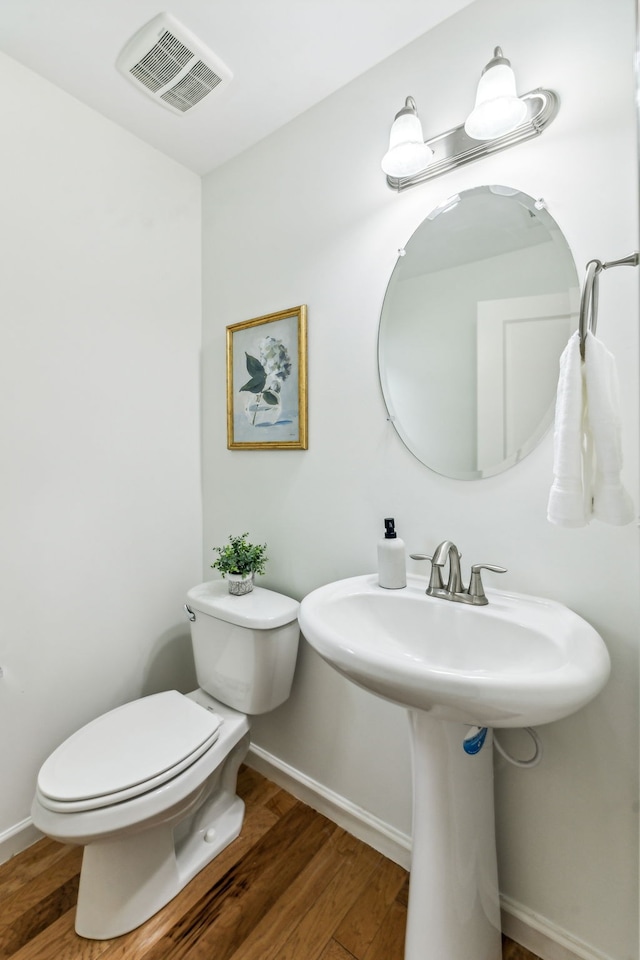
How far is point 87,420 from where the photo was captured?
4.85 ft

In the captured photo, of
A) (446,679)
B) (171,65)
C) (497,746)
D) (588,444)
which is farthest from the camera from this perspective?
(171,65)

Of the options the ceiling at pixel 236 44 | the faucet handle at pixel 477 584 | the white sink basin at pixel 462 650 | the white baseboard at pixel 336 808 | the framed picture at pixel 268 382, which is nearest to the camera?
the white sink basin at pixel 462 650

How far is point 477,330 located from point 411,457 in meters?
0.37

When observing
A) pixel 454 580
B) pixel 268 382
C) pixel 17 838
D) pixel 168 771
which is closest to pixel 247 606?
pixel 168 771

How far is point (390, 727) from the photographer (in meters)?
1.28

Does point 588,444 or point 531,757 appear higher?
point 588,444

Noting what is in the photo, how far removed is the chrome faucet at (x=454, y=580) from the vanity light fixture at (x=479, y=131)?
964 mm

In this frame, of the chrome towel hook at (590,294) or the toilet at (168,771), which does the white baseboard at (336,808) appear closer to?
the toilet at (168,771)

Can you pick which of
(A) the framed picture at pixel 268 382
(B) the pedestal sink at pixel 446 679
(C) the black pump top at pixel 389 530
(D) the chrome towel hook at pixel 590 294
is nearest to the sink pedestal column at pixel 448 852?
(B) the pedestal sink at pixel 446 679

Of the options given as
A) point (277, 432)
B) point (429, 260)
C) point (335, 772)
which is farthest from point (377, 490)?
point (335, 772)

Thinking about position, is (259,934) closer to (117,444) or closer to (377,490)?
(377,490)

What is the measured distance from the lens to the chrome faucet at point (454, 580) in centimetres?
102

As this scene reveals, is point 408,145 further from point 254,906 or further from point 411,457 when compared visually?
point 254,906

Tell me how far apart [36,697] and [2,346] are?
42.6 inches
